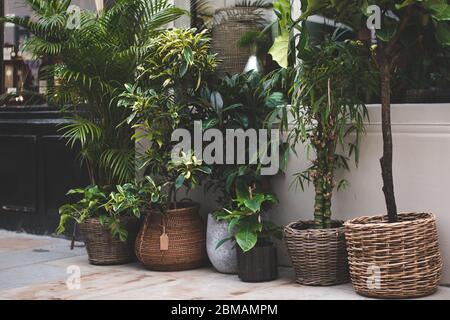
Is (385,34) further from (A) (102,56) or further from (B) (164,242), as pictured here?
(A) (102,56)

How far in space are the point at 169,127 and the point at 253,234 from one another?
3.93 ft

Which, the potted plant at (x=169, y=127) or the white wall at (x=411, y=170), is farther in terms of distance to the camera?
the potted plant at (x=169, y=127)

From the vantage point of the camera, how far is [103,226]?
21.6 ft

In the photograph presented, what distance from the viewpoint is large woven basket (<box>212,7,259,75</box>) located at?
22.5 ft

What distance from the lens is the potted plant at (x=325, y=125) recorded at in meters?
5.59

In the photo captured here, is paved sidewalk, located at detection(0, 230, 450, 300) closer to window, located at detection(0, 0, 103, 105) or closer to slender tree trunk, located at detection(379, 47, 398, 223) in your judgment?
slender tree trunk, located at detection(379, 47, 398, 223)

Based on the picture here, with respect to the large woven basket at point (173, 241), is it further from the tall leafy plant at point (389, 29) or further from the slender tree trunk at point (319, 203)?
the tall leafy plant at point (389, 29)

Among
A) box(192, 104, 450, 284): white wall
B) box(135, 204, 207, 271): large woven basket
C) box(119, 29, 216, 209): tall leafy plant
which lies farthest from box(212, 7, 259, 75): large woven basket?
box(192, 104, 450, 284): white wall

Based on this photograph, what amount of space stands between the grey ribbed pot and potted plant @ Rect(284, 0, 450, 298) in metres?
1.13

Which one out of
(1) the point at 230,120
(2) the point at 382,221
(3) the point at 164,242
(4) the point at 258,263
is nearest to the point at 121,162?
(3) the point at 164,242

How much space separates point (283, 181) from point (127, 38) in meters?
1.74

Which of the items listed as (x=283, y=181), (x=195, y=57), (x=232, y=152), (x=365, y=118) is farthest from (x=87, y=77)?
(x=365, y=118)

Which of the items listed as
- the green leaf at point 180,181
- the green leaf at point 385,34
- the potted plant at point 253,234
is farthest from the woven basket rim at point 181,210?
the green leaf at point 385,34

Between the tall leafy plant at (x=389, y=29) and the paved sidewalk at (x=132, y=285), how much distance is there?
86 cm
